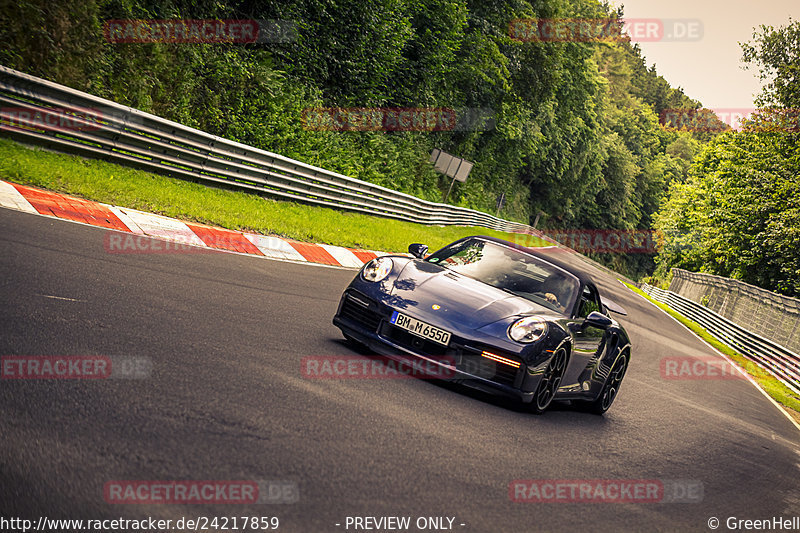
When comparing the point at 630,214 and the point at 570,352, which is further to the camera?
the point at 630,214

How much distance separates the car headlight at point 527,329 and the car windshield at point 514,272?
73cm

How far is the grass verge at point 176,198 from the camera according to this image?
9977 mm

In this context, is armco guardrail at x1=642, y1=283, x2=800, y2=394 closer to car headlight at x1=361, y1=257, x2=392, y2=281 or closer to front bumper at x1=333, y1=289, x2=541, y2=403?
front bumper at x1=333, y1=289, x2=541, y2=403

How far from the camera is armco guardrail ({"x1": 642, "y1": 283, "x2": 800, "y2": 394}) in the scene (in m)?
18.8

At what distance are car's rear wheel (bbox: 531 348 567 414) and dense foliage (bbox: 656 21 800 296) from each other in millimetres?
31873

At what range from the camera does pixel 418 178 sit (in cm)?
3550

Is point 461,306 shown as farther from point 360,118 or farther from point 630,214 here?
point 630,214

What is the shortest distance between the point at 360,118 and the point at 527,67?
2097 cm

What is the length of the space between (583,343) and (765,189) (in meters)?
34.8

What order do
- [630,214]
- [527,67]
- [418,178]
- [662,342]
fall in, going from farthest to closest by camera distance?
1. [630,214]
2. [527,67]
3. [418,178]
4. [662,342]

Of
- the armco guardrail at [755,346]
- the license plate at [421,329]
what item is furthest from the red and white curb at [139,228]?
the armco guardrail at [755,346]

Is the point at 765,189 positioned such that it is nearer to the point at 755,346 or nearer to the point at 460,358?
the point at 755,346

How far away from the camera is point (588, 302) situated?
758 cm

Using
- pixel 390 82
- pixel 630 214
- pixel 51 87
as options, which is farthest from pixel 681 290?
pixel 51 87
